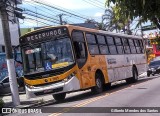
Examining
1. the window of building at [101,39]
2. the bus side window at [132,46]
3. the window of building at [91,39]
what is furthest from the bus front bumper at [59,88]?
the bus side window at [132,46]

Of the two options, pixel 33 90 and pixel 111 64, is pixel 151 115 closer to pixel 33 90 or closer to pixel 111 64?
pixel 33 90

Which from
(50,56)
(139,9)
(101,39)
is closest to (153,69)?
(101,39)

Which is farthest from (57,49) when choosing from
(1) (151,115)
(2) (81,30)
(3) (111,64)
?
(1) (151,115)

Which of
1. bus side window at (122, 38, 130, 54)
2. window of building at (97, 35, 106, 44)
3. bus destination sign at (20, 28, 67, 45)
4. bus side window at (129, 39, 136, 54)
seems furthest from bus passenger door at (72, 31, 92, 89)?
bus side window at (129, 39, 136, 54)

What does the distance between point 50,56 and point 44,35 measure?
3.42 ft

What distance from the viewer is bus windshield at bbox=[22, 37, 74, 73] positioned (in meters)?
14.6

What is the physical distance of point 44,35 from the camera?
15078mm

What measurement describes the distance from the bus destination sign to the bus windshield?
0.23m

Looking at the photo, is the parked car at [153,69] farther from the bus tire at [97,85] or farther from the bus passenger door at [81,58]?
the bus passenger door at [81,58]

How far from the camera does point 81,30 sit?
16.0 m

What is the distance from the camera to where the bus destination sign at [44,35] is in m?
14.9

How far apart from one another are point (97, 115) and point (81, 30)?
7.04 metres

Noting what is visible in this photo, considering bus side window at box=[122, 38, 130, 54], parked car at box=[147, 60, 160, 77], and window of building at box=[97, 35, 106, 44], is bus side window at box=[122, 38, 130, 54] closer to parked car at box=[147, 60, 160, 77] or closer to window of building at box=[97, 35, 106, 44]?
window of building at box=[97, 35, 106, 44]

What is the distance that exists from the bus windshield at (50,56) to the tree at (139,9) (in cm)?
1168
